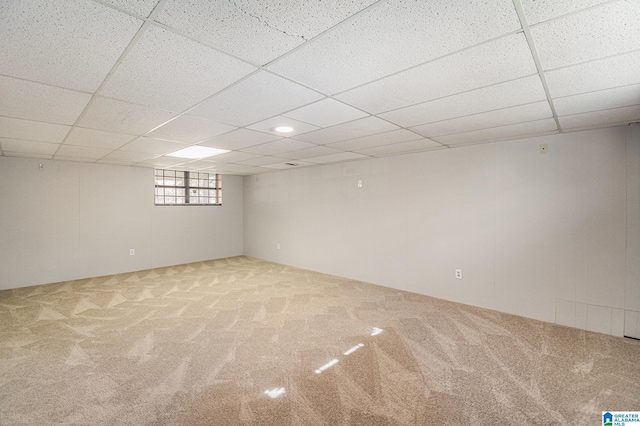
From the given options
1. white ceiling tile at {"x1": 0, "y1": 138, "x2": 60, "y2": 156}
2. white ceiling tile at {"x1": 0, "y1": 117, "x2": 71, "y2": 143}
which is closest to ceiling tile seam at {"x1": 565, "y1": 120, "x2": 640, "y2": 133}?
white ceiling tile at {"x1": 0, "y1": 117, "x2": 71, "y2": 143}

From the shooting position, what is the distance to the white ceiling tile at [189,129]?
9.39 ft

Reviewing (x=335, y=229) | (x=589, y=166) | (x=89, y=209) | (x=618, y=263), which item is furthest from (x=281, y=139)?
(x=89, y=209)

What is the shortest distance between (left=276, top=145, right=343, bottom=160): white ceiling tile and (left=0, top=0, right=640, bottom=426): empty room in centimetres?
7

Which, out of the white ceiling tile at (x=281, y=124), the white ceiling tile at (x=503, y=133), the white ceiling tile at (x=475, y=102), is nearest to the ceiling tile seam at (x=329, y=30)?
the white ceiling tile at (x=281, y=124)

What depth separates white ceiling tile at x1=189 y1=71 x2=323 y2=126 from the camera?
6.57ft

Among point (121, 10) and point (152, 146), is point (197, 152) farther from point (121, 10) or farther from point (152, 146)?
point (121, 10)

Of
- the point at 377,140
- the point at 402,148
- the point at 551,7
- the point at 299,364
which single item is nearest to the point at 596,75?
the point at 551,7

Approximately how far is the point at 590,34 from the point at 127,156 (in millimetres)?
5826

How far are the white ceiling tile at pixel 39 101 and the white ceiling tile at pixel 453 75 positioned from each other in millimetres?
2120

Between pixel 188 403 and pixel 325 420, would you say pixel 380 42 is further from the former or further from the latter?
pixel 188 403

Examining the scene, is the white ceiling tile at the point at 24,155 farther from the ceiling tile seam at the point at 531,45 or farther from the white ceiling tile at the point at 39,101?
the ceiling tile seam at the point at 531,45

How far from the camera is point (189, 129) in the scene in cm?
316

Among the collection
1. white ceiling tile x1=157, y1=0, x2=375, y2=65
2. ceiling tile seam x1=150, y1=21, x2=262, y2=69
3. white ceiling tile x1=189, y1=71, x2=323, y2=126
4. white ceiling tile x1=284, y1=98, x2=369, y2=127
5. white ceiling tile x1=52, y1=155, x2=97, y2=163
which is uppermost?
white ceiling tile x1=52, y1=155, x2=97, y2=163

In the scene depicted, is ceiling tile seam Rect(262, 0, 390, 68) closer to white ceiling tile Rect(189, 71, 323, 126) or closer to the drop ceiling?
the drop ceiling
